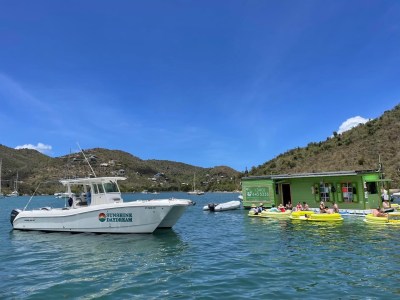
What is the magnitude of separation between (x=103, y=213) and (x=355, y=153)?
61761 millimetres

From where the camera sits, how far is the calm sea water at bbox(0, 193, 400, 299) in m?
10.9

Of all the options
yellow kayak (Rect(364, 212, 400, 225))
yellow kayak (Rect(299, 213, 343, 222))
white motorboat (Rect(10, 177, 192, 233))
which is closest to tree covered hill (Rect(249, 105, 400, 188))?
yellow kayak (Rect(299, 213, 343, 222))

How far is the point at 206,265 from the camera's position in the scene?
14.5 m

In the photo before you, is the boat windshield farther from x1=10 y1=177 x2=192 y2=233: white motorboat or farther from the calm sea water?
the calm sea water

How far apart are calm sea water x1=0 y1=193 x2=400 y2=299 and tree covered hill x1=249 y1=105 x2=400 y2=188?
155 ft

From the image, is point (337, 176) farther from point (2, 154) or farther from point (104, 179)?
point (2, 154)

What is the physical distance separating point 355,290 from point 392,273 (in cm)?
275

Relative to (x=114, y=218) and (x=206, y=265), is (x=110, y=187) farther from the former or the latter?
(x=206, y=265)

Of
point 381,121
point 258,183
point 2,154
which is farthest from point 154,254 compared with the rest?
point 2,154

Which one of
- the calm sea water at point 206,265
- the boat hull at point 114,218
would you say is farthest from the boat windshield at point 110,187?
the calm sea water at point 206,265

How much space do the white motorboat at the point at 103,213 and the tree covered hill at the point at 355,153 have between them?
168 feet

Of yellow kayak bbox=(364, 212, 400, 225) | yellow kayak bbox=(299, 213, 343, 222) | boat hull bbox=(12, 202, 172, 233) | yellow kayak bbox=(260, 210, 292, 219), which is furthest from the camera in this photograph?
yellow kayak bbox=(260, 210, 292, 219)

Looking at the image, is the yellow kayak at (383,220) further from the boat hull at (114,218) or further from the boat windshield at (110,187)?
the boat windshield at (110,187)

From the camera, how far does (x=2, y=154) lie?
187875 millimetres
